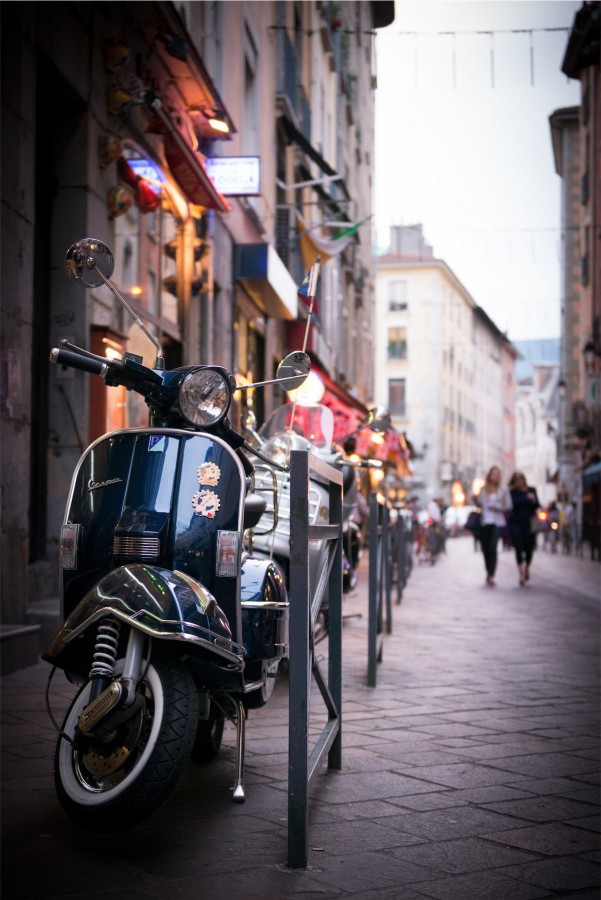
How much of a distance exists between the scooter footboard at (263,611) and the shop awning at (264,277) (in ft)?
40.1

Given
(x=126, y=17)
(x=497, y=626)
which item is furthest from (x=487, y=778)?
(x=126, y=17)

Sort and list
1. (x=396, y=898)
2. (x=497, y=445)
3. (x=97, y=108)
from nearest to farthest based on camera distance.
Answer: (x=396, y=898)
(x=97, y=108)
(x=497, y=445)

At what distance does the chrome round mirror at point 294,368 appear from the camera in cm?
430

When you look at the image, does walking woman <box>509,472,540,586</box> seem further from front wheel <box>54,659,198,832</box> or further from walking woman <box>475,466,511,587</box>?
front wheel <box>54,659,198,832</box>

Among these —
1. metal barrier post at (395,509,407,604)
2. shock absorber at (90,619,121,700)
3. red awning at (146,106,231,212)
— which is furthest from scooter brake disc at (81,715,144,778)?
metal barrier post at (395,509,407,604)

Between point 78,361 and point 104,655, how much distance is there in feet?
3.20

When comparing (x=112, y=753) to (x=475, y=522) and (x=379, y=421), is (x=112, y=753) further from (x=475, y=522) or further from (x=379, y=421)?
(x=475, y=522)

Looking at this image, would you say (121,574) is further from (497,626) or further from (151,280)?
(151,280)

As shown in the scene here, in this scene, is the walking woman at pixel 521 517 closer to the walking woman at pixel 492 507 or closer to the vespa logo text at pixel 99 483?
the walking woman at pixel 492 507

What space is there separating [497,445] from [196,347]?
79.0 meters

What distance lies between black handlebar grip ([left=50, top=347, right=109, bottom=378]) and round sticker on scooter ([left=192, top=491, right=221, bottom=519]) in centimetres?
51

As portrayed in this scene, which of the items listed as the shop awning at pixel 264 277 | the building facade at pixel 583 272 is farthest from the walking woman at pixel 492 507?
the building facade at pixel 583 272

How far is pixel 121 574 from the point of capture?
3.45m

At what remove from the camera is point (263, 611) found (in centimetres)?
411
